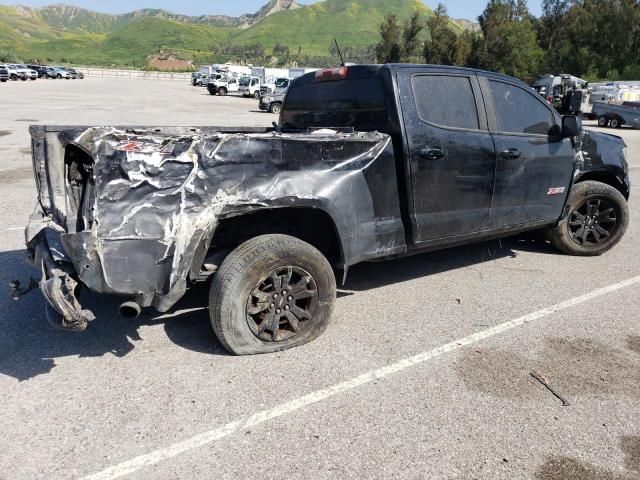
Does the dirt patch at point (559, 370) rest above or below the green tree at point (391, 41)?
below

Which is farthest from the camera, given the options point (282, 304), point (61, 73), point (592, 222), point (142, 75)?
point (142, 75)

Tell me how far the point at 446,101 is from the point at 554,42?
68.5 metres

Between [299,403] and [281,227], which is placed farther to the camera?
[281,227]

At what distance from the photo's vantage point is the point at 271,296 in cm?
356

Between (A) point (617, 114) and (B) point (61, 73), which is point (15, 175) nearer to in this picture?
(A) point (617, 114)

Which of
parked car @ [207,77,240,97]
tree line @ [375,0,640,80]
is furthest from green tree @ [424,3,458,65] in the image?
parked car @ [207,77,240,97]

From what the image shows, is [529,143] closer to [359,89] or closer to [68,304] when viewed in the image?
[359,89]

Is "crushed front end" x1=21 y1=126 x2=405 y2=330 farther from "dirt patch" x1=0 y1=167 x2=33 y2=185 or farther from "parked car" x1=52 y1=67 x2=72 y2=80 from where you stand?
"parked car" x1=52 y1=67 x2=72 y2=80

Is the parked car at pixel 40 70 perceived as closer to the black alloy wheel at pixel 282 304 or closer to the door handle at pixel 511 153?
the door handle at pixel 511 153

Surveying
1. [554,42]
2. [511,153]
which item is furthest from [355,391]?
[554,42]

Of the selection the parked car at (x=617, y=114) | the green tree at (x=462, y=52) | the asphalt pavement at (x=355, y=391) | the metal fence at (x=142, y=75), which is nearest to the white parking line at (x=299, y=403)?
the asphalt pavement at (x=355, y=391)

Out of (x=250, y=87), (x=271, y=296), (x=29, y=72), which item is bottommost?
(x=29, y=72)

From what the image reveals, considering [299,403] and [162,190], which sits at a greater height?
[162,190]

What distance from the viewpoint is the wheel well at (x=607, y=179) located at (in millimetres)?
5796
